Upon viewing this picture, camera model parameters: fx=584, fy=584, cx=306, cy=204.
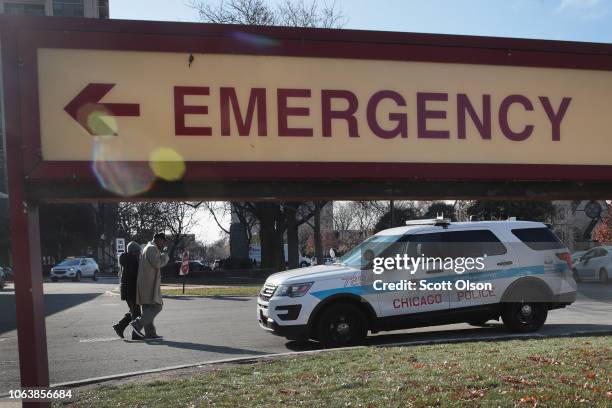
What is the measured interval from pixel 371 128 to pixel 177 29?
1.24 meters

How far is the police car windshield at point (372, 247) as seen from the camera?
31.3 feet

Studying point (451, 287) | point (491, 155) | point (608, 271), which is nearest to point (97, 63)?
point (491, 155)

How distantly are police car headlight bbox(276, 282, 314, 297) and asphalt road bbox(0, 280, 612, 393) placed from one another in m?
0.91

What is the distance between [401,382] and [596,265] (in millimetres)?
20407

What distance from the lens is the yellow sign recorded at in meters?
3.21

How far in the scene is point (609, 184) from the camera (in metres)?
3.85

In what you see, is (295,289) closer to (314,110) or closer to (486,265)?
(486,265)

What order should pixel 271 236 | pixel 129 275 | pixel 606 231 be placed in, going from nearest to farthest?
pixel 129 275
pixel 271 236
pixel 606 231

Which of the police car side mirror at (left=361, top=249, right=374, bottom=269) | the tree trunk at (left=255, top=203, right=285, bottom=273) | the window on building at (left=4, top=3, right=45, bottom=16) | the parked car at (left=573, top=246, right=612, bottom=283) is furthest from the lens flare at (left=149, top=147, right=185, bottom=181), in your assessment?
the window on building at (left=4, top=3, right=45, bottom=16)

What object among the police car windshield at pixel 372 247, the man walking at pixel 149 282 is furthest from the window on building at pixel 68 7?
the police car windshield at pixel 372 247

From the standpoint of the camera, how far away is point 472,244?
1009cm

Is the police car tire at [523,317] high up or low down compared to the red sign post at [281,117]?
down

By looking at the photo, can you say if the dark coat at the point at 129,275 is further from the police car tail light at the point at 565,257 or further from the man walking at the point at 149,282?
the police car tail light at the point at 565,257

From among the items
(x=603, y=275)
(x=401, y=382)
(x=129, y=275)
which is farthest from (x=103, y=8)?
(x=401, y=382)
